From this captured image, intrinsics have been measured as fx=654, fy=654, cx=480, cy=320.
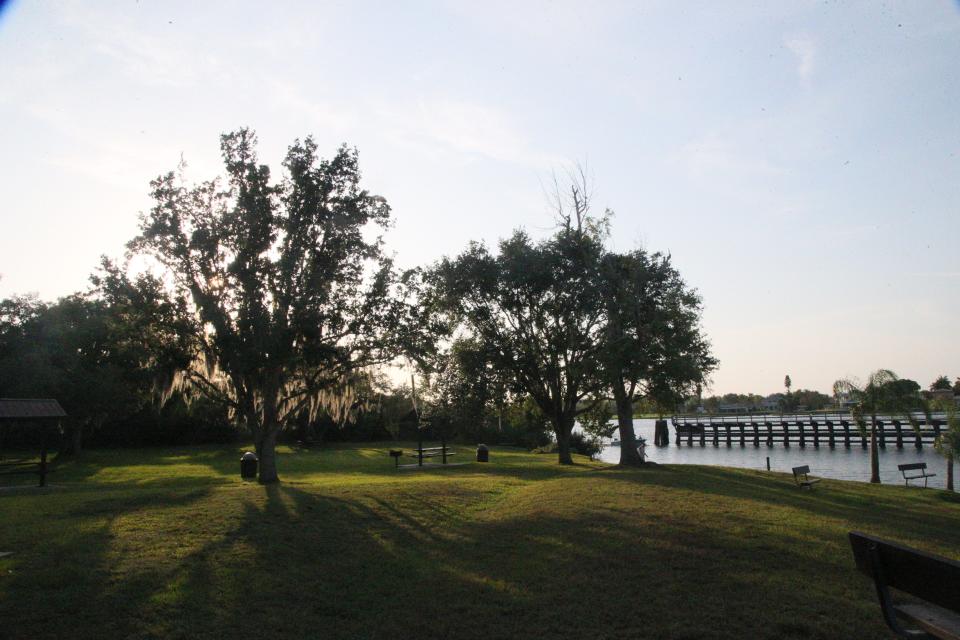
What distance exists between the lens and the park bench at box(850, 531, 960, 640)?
14.2ft

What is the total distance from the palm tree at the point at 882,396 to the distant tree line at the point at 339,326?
7.90 metres

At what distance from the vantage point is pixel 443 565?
29.5ft

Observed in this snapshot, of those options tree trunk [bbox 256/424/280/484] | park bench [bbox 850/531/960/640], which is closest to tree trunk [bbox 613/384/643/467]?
tree trunk [bbox 256/424/280/484]

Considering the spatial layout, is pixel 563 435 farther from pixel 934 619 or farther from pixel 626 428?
pixel 934 619

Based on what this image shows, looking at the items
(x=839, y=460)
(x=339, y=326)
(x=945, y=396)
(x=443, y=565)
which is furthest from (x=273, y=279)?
(x=839, y=460)

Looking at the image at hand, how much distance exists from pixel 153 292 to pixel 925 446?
254 feet

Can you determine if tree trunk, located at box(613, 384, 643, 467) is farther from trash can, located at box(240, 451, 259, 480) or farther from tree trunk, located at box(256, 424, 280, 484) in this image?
trash can, located at box(240, 451, 259, 480)

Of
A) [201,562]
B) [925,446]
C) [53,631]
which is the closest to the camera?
[53,631]

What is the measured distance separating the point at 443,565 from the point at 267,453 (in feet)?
50.0

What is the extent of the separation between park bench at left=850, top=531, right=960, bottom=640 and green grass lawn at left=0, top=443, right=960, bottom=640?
107cm

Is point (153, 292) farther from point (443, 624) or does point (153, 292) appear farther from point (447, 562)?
point (443, 624)

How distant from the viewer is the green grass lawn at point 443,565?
6398mm

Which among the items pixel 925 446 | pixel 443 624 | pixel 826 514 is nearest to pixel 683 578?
pixel 443 624

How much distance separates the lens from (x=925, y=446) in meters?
70.0
